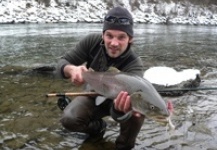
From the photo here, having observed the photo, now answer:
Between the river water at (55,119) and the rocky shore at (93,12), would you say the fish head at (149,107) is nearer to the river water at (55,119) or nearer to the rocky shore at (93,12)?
the river water at (55,119)

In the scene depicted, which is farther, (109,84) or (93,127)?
(93,127)

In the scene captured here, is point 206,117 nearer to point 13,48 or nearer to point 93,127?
point 93,127

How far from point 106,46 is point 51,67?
5059 millimetres

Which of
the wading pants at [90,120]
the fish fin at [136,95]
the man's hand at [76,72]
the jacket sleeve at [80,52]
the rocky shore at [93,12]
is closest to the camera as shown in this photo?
the fish fin at [136,95]

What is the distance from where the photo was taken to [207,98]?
6926 mm

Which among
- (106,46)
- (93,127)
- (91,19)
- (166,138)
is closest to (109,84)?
(106,46)

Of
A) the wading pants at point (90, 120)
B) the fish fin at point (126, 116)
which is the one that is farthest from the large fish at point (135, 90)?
the wading pants at point (90, 120)

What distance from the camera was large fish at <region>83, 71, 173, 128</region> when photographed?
316cm

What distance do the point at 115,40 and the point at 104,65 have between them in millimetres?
485

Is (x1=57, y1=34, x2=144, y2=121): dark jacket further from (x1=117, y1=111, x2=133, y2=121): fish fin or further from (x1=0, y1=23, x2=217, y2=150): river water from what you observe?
(x1=0, y1=23, x2=217, y2=150): river water

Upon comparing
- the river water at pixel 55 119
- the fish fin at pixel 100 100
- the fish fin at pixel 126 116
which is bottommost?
the river water at pixel 55 119

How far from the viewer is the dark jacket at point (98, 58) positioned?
4270mm

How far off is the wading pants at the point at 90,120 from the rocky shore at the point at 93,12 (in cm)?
2249

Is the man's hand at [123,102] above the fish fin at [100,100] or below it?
above
